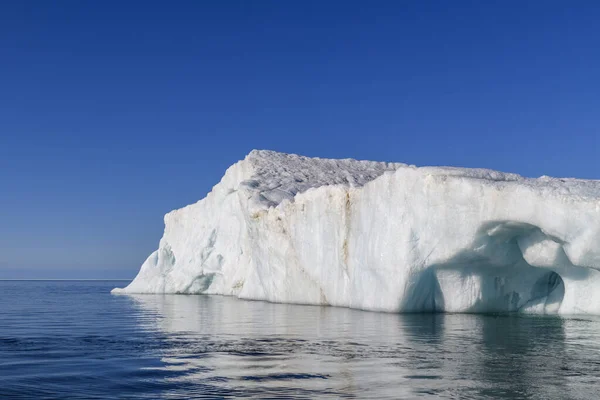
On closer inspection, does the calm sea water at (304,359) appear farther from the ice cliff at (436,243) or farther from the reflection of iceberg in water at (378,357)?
the ice cliff at (436,243)

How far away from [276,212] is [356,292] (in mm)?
8092

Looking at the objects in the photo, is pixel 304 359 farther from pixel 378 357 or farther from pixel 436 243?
pixel 436 243

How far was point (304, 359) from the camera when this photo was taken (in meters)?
12.6

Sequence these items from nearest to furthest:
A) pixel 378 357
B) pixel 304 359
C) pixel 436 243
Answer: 1. pixel 304 359
2. pixel 378 357
3. pixel 436 243

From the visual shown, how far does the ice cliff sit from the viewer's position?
2147 centimetres

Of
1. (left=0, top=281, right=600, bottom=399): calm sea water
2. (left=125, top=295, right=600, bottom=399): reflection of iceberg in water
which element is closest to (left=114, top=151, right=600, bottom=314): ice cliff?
(left=125, top=295, right=600, bottom=399): reflection of iceberg in water

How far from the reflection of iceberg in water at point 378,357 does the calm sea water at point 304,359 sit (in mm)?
21

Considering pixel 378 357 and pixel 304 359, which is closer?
pixel 304 359

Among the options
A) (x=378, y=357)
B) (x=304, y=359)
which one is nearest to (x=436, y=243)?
(x=378, y=357)

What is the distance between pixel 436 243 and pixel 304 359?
40.6ft

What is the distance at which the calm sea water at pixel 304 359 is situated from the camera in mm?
9453

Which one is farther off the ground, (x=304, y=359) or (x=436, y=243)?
Answer: (x=436, y=243)

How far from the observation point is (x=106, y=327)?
2023 centimetres

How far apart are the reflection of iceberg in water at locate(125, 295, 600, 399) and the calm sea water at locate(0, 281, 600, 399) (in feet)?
0.07
